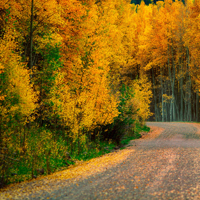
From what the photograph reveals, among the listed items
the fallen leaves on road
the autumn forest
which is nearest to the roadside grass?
the autumn forest

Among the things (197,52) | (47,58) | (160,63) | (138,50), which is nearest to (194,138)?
(197,52)

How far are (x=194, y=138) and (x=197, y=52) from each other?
28.4 feet

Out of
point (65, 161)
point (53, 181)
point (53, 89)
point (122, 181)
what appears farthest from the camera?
point (53, 89)

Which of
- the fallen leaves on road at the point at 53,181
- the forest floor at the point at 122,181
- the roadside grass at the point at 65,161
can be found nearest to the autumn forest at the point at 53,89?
the roadside grass at the point at 65,161

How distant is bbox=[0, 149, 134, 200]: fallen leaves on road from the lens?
605 centimetres

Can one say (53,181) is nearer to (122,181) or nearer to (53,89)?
(122,181)

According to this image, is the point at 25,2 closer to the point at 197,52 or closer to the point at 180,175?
the point at 180,175

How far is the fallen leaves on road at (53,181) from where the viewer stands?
19.8 feet

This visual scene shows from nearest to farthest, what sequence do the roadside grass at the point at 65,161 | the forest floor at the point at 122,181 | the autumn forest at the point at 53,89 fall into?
the forest floor at the point at 122,181, the roadside grass at the point at 65,161, the autumn forest at the point at 53,89

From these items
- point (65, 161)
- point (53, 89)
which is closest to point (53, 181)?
point (65, 161)

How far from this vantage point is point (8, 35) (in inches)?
352

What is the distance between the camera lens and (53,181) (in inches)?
278

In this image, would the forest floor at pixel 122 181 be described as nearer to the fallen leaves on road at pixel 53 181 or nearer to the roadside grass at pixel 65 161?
the fallen leaves on road at pixel 53 181

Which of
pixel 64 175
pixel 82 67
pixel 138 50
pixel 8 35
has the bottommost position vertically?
pixel 64 175
